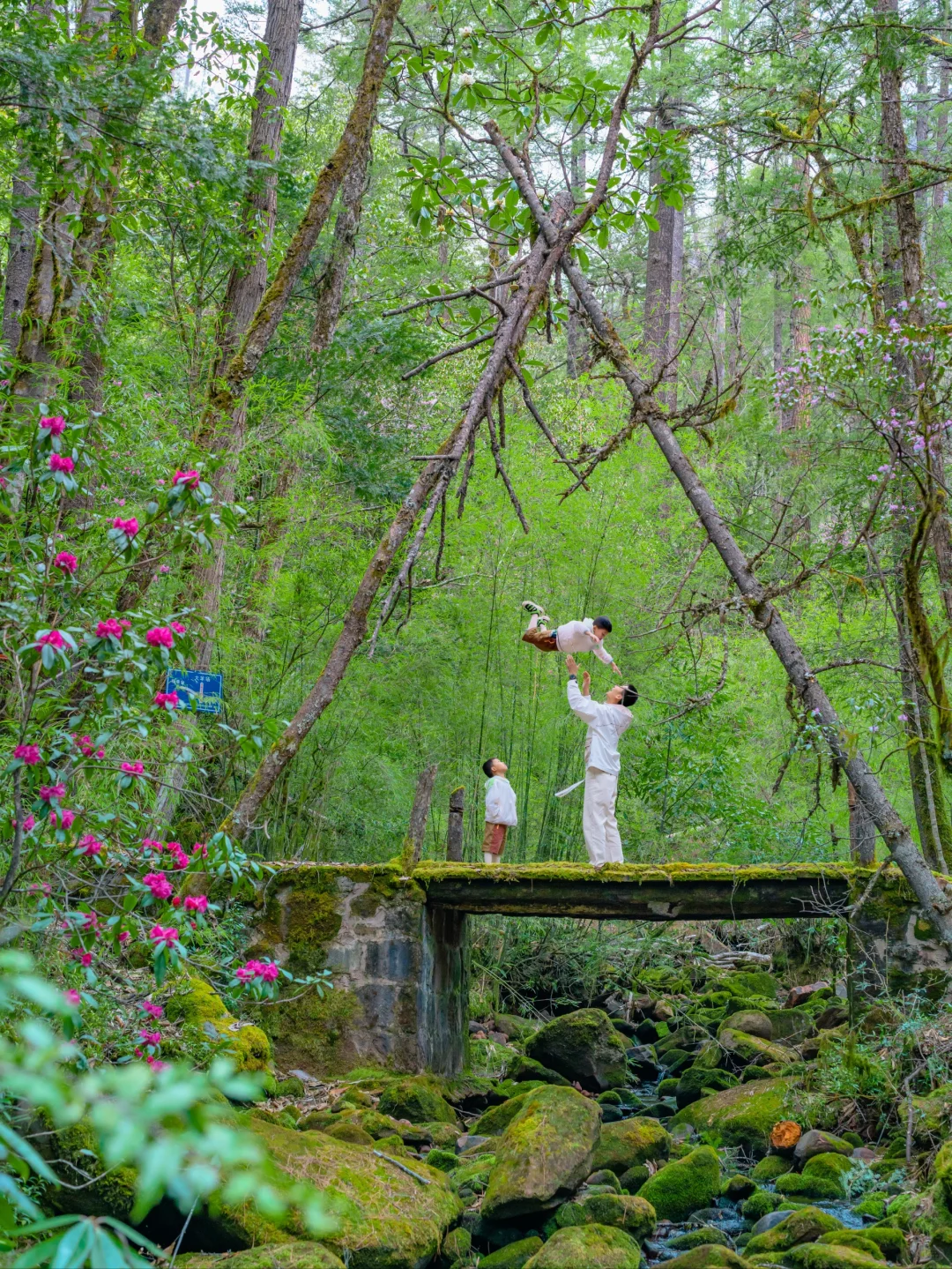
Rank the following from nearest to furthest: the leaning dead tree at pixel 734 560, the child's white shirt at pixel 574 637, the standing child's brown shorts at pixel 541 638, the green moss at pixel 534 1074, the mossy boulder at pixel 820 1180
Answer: the leaning dead tree at pixel 734 560 < the standing child's brown shorts at pixel 541 638 < the mossy boulder at pixel 820 1180 < the child's white shirt at pixel 574 637 < the green moss at pixel 534 1074

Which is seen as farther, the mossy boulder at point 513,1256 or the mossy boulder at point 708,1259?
the mossy boulder at point 513,1256

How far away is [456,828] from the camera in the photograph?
27.9 feet

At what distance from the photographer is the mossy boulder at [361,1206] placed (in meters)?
4.28

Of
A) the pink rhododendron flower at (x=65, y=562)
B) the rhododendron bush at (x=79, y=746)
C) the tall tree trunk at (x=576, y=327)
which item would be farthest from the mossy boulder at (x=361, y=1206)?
the tall tree trunk at (x=576, y=327)

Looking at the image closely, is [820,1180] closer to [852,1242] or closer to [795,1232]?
[795,1232]

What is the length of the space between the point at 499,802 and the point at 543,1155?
364 centimetres

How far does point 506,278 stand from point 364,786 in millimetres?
7292

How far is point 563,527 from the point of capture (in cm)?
954

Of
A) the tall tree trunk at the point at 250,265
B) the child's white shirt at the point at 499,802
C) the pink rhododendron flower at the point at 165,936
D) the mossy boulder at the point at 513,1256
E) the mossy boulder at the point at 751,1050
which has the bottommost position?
the mossy boulder at the point at 513,1256

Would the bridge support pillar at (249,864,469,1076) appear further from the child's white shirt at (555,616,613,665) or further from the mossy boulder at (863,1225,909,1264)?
the mossy boulder at (863,1225,909,1264)

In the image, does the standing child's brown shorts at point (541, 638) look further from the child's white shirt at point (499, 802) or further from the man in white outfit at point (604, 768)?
the child's white shirt at point (499, 802)

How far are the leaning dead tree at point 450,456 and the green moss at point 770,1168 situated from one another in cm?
421

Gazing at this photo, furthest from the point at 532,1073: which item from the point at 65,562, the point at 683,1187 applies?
the point at 65,562

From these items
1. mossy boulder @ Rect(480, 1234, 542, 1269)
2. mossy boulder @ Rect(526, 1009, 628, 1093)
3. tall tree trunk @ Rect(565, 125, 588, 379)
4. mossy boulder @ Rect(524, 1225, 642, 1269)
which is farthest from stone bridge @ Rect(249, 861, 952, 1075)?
tall tree trunk @ Rect(565, 125, 588, 379)
